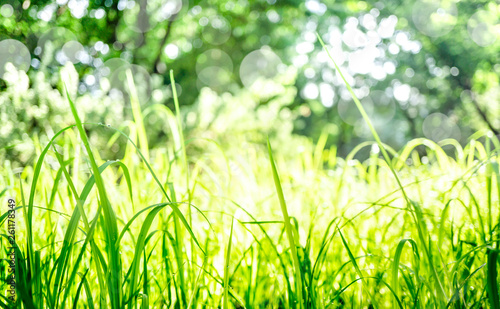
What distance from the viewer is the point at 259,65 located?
7816 mm

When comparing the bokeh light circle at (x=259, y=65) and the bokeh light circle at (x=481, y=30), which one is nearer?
the bokeh light circle at (x=481, y=30)

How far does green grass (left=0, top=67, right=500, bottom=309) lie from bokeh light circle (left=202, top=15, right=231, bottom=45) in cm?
499

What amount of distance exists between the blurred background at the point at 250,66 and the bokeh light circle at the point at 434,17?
0.03m

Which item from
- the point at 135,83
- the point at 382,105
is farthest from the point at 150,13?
the point at 382,105

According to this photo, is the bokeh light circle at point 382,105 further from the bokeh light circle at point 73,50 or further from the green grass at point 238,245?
the green grass at point 238,245

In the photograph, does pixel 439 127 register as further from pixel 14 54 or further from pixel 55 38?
pixel 14 54

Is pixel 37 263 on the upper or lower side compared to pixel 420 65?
lower

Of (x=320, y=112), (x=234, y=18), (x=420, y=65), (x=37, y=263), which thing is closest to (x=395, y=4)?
(x=420, y=65)

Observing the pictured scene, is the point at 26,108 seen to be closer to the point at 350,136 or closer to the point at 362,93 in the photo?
the point at 362,93

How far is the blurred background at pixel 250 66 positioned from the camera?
139cm

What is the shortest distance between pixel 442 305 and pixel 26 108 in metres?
1.32

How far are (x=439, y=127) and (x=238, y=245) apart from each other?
10059 millimetres

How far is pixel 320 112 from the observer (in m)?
9.97

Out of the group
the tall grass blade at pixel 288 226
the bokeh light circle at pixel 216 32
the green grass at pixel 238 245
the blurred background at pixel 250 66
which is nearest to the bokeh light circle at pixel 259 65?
the blurred background at pixel 250 66
